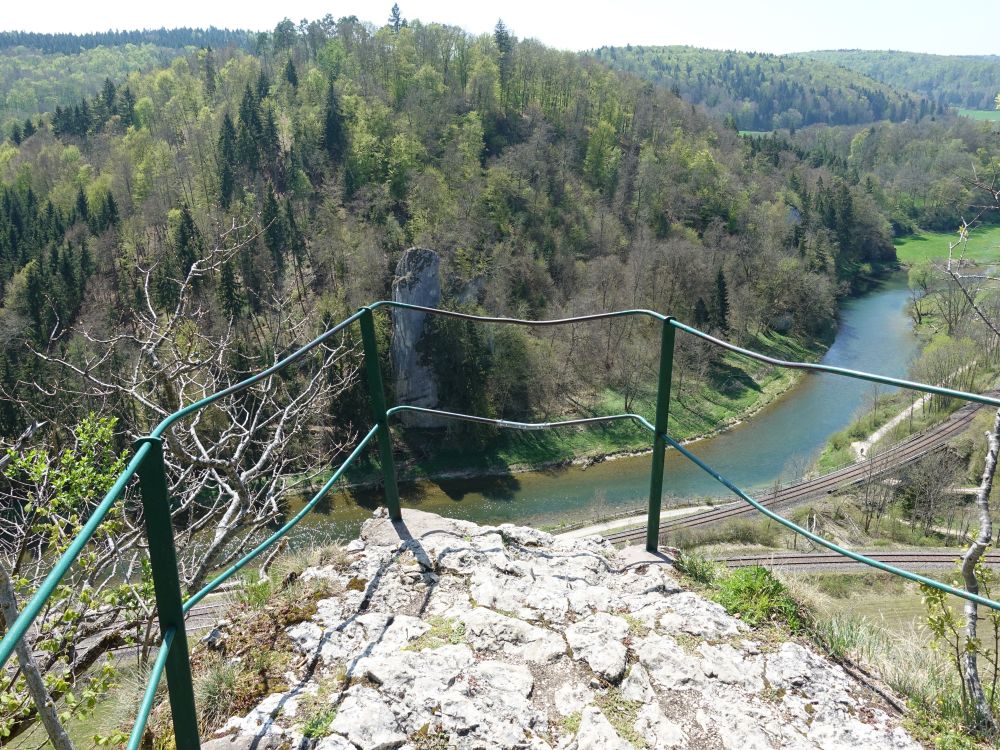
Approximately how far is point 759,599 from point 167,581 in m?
2.72

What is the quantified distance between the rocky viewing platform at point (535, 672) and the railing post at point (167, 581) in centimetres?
50

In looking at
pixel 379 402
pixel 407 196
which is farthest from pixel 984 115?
pixel 379 402

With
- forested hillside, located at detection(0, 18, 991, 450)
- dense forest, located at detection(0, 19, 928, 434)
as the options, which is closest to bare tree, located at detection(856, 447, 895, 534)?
forested hillside, located at detection(0, 18, 991, 450)

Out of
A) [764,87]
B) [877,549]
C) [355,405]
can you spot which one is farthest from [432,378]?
[764,87]

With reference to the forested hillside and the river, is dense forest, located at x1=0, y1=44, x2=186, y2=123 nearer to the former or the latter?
the forested hillside

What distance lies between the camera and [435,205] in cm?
4741

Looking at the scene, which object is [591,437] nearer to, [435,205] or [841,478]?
[841,478]

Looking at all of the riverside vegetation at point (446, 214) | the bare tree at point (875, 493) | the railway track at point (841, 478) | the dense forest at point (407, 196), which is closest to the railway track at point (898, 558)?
the railway track at point (841, 478)

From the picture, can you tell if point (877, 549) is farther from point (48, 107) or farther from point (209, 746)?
point (48, 107)

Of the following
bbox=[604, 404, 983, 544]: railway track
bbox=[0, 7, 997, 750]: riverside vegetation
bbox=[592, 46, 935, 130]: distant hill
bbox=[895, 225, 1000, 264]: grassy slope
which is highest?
bbox=[592, 46, 935, 130]: distant hill

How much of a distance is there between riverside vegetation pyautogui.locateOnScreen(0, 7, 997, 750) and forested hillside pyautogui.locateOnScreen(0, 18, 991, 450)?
219 millimetres

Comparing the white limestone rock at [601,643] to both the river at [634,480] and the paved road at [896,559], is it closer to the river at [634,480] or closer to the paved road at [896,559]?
the paved road at [896,559]

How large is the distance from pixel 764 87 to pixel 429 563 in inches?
8018

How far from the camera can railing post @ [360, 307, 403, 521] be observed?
3572 millimetres
